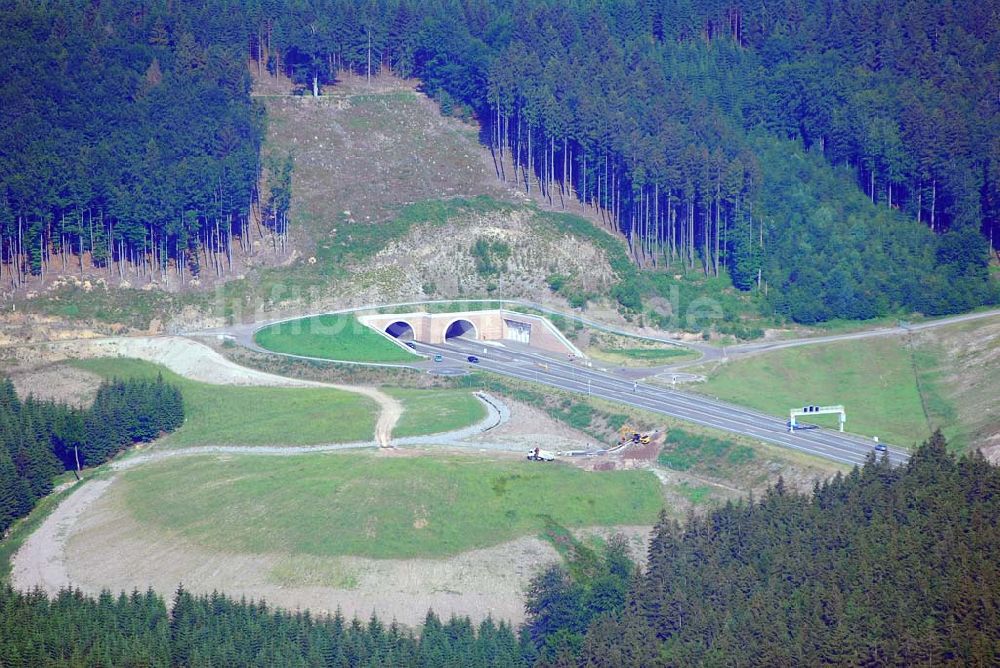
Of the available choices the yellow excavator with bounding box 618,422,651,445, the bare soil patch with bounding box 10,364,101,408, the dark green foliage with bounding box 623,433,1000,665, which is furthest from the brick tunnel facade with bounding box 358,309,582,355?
the dark green foliage with bounding box 623,433,1000,665

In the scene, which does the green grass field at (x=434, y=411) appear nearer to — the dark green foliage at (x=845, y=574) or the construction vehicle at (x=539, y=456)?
the construction vehicle at (x=539, y=456)

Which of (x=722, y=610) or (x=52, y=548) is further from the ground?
(x=722, y=610)

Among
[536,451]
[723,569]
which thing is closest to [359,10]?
[536,451]

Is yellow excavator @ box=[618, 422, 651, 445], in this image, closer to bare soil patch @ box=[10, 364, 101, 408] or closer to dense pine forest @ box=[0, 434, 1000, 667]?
dense pine forest @ box=[0, 434, 1000, 667]

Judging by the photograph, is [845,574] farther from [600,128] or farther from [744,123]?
[744,123]

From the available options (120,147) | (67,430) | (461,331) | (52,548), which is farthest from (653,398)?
(120,147)

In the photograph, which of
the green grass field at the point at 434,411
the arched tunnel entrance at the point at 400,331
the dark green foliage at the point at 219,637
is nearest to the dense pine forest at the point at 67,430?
the green grass field at the point at 434,411
